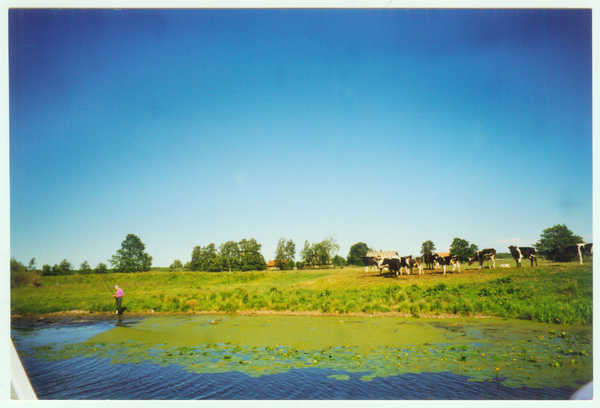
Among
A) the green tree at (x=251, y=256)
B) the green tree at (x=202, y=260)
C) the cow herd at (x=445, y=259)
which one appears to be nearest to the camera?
the cow herd at (x=445, y=259)

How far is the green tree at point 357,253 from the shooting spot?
3438cm

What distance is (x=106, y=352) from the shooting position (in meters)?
8.44

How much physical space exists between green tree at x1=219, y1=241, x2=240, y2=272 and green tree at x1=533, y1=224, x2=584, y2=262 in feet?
65.2

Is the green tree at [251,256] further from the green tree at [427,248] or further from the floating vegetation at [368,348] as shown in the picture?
the floating vegetation at [368,348]

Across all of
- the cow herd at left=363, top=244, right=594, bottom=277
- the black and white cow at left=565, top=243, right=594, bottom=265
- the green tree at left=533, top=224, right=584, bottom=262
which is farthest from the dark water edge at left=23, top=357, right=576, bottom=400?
the cow herd at left=363, top=244, right=594, bottom=277

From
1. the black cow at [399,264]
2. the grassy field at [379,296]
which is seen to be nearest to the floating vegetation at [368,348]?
the grassy field at [379,296]

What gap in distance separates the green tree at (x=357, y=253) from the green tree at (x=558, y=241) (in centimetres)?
2116

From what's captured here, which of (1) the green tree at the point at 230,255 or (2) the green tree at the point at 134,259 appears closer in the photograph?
(2) the green tree at the point at 134,259

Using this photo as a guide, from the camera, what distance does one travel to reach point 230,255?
2659cm

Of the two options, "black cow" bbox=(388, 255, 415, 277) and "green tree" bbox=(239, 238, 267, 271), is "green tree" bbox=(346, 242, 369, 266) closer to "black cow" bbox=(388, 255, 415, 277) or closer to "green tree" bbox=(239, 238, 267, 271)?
"green tree" bbox=(239, 238, 267, 271)

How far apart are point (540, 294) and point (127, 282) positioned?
20.8 metres

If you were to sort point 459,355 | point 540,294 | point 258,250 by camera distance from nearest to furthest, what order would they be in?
point 459,355, point 540,294, point 258,250
